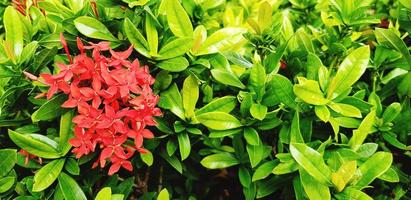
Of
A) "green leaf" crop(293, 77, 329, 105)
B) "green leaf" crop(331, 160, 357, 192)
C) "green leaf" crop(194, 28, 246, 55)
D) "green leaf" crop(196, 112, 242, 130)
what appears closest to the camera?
"green leaf" crop(331, 160, 357, 192)

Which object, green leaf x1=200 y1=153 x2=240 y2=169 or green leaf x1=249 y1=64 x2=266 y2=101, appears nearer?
green leaf x1=249 y1=64 x2=266 y2=101

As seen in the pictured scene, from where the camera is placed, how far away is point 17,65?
1.54 metres

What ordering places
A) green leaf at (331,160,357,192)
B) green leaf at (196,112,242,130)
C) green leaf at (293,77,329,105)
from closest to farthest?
green leaf at (331,160,357,192) → green leaf at (293,77,329,105) → green leaf at (196,112,242,130)

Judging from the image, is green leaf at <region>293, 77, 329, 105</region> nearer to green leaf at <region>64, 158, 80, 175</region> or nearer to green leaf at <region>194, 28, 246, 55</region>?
green leaf at <region>194, 28, 246, 55</region>

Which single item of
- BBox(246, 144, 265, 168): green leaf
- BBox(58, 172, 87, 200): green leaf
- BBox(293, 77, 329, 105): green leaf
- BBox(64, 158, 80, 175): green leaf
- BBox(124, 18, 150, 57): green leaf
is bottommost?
BBox(58, 172, 87, 200): green leaf

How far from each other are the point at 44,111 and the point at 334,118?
0.96m

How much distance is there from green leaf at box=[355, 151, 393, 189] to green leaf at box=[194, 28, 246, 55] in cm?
61

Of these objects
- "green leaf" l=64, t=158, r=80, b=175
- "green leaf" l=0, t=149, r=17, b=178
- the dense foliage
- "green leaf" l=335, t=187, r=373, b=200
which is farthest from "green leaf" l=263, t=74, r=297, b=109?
"green leaf" l=0, t=149, r=17, b=178

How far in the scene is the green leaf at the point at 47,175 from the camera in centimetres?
145

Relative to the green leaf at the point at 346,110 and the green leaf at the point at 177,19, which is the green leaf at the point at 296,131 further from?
the green leaf at the point at 177,19

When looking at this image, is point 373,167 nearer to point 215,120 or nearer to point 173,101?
point 215,120

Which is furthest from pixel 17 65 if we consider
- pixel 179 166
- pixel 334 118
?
pixel 334 118

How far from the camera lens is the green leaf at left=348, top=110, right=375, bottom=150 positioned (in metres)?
1.48

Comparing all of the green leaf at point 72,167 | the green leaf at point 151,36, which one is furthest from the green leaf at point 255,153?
the green leaf at point 72,167
